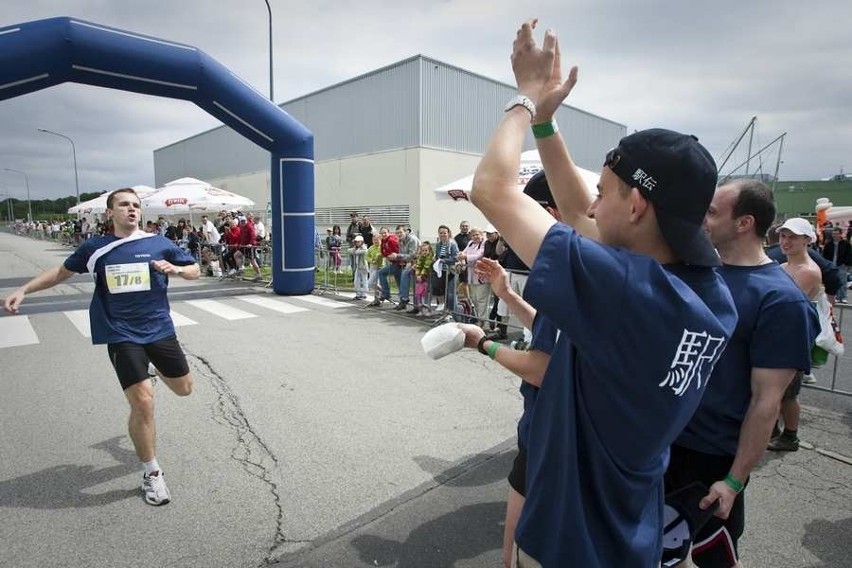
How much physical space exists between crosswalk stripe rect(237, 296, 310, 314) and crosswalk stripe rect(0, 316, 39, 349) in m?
4.04

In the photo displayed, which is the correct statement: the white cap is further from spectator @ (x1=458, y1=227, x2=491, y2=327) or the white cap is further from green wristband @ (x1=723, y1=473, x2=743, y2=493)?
spectator @ (x1=458, y1=227, x2=491, y2=327)

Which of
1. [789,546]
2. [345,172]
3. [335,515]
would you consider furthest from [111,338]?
[345,172]

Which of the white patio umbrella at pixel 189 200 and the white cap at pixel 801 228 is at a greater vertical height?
the white patio umbrella at pixel 189 200

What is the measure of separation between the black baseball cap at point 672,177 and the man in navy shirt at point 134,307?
11.7 feet

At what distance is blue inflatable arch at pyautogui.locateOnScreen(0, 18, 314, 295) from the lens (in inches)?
317

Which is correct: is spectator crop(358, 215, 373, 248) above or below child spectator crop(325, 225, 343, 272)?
above

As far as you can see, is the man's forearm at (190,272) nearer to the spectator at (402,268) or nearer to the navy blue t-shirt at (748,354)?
the navy blue t-shirt at (748,354)

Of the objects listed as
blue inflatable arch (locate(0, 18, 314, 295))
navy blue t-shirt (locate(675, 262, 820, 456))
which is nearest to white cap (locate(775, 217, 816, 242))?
navy blue t-shirt (locate(675, 262, 820, 456))

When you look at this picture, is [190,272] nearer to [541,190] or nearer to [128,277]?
[128,277]

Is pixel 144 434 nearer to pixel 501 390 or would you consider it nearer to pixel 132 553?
pixel 132 553

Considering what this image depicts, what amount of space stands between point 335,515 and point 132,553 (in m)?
1.16

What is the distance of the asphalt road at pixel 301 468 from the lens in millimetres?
2936

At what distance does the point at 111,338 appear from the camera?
11.9ft

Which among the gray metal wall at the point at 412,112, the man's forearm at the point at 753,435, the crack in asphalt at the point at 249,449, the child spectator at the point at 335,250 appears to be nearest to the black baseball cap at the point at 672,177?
the man's forearm at the point at 753,435
